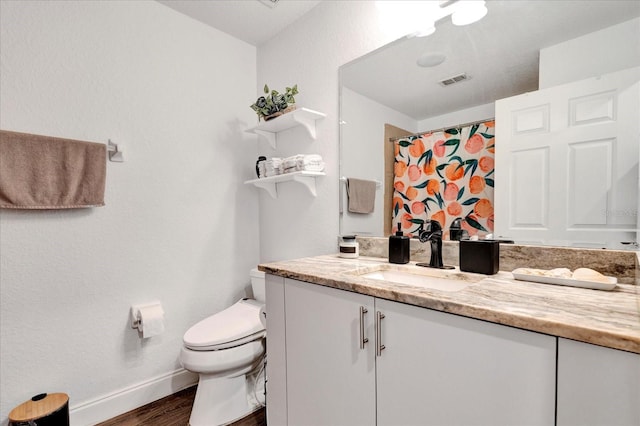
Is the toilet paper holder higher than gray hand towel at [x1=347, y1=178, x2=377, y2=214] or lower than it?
lower

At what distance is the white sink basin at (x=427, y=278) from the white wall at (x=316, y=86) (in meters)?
0.53

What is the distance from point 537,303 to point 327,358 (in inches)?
26.8

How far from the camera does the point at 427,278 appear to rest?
1.20 metres

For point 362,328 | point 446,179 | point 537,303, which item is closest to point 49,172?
point 362,328

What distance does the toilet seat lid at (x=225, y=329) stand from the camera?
4.79ft

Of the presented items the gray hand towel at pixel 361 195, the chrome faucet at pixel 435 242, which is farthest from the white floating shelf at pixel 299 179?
the chrome faucet at pixel 435 242

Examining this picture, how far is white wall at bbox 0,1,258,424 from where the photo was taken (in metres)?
1.43

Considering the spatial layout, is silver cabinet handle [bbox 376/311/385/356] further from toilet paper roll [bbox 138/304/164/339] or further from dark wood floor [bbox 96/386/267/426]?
toilet paper roll [bbox 138/304/164/339]

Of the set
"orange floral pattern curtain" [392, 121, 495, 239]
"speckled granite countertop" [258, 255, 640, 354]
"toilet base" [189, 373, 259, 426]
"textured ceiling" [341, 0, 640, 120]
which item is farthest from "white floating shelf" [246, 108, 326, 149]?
"toilet base" [189, 373, 259, 426]

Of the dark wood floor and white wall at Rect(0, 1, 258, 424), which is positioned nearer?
white wall at Rect(0, 1, 258, 424)

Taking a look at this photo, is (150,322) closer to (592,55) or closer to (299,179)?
(299,179)

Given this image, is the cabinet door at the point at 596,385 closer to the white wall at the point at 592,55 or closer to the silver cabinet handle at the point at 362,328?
the silver cabinet handle at the point at 362,328

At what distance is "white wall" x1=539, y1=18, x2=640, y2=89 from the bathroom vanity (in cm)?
71

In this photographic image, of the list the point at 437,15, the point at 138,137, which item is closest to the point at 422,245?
the point at 437,15
